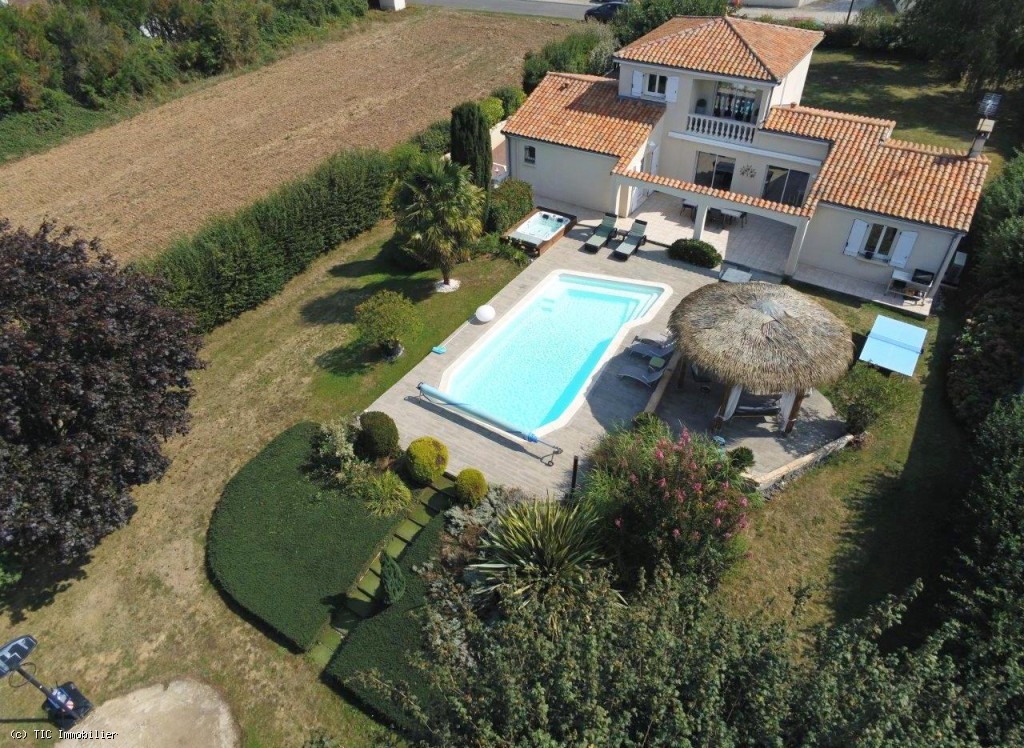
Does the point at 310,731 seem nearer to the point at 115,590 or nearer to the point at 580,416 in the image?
the point at 115,590

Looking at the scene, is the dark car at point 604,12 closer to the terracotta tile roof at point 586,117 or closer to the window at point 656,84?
the terracotta tile roof at point 586,117

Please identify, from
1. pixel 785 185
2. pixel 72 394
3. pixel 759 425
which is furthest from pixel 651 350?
pixel 72 394

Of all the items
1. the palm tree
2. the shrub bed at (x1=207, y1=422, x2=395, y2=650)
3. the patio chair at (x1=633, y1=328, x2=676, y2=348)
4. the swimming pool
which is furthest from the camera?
the palm tree

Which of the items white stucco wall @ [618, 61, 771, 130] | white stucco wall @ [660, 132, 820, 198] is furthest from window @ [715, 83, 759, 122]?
white stucco wall @ [660, 132, 820, 198]

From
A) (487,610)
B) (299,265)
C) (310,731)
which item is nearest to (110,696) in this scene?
(310,731)

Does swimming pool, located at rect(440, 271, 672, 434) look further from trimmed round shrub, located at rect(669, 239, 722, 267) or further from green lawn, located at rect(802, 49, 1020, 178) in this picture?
green lawn, located at rect(802, 49, 1020, 178)

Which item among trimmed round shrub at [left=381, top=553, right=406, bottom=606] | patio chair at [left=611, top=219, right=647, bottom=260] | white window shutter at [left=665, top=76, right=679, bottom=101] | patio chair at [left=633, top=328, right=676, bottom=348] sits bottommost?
trimmed round shrub at [left=381, top=553, right=406, bottom=606]
